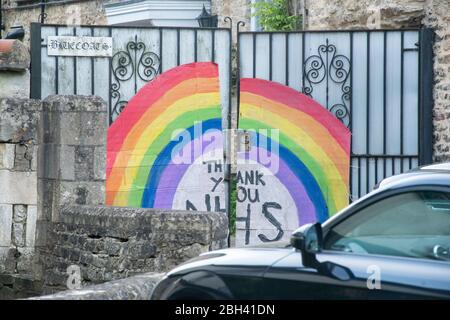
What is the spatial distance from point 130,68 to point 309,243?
549 centimetres

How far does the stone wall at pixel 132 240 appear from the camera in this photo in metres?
7.96

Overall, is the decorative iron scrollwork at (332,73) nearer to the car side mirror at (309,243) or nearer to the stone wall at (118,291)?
the stone wall at (118,291)

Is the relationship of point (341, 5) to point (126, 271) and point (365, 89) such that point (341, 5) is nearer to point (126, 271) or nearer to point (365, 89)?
point (365, 89)

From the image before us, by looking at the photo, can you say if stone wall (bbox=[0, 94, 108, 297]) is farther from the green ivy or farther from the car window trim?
the green ivy

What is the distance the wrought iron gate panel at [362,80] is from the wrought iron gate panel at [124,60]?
35cm

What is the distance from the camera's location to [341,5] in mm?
12094

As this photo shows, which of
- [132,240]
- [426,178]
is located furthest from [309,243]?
[132,240]

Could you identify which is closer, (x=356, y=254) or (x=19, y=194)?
(x=356, y=254)

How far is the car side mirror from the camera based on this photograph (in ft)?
17.9

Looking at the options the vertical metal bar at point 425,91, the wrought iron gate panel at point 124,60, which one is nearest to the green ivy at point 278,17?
the wrought iron gate panel at point 124,60

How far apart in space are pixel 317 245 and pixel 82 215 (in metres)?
3.70

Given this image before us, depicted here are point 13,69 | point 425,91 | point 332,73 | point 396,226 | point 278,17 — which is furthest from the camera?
point 278,17

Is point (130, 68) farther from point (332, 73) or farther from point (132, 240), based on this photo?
point (132, 240)

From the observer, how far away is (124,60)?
10617 millimetres
